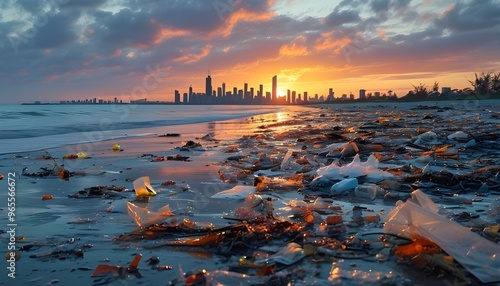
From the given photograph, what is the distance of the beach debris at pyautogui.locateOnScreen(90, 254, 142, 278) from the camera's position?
1909 mm

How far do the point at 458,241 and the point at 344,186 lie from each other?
1.69 meters

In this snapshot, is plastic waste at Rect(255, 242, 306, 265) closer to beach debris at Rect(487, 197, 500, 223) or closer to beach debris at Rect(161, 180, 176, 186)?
beach debris at Rect(487, 197, 500, 223)

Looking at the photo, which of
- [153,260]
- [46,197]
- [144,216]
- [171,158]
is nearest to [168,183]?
[46,197]

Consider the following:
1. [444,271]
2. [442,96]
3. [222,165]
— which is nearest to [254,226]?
[444,271]

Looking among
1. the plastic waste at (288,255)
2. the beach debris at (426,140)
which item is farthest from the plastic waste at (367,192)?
the beach debris at (426,140)

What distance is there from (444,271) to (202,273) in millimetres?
1094

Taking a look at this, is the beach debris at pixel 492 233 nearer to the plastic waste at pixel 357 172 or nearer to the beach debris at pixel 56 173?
the plastic waste at pixel 357 172

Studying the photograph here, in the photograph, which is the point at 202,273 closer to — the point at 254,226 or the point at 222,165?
the point at 254,226

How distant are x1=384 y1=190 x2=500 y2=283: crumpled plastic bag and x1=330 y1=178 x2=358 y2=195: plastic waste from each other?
4.43 ft

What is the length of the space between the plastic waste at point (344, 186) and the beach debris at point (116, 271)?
2.06 m

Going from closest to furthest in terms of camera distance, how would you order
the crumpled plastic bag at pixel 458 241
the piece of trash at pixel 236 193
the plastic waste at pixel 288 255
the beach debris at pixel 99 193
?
1. the crumpled plastic bag at pixel 458 241
2. the plastic waste at pixel 288 255
3. the piece of trash at pixel 236 193
4. the beach debris at pixel 99 193

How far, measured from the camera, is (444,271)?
181 centimetres

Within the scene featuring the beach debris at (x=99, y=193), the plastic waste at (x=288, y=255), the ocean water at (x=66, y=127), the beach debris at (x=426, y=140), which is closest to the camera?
the plastic waste at (x=288, y=255)

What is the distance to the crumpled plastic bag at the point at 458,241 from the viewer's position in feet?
5.73
